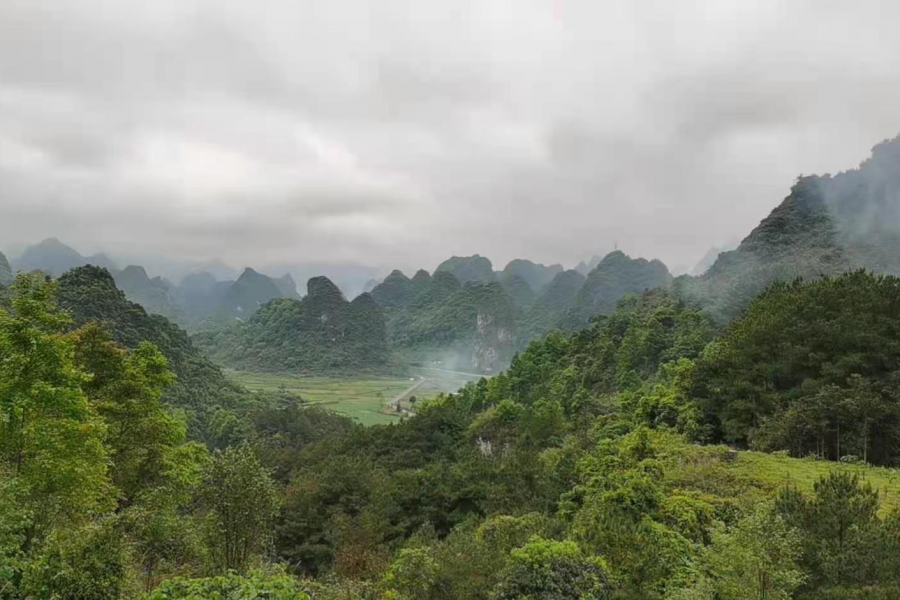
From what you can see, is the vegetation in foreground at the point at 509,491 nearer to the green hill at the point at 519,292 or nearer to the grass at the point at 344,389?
the grass at the point at 344,389

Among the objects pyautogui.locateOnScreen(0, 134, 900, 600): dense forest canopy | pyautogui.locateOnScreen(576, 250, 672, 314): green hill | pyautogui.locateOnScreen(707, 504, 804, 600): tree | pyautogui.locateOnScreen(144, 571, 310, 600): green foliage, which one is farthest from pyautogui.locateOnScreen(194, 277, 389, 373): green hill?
pyautogui.locateOnScreen(707, 504, 804, 600): tree

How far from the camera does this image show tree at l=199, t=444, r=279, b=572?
29.8 feet

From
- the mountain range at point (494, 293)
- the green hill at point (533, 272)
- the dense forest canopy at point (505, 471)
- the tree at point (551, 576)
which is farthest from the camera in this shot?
the green hill at point (533, 272)

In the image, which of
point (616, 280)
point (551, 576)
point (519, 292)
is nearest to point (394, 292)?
point (519, 292)

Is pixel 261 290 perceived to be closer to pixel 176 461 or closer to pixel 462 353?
pixel 462 353

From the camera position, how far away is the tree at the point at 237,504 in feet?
29.8

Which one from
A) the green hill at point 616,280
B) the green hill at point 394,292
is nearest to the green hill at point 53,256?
the green hill at point 394,292

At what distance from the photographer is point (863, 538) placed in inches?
270

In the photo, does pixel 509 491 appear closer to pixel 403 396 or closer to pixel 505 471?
pixel 505 471

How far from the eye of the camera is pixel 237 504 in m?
9.11

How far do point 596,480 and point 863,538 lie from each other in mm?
6786

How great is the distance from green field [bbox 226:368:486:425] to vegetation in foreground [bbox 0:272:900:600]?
93.2 feet

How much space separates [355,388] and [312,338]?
1981 centimetres

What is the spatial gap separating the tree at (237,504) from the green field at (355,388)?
4080 cm
